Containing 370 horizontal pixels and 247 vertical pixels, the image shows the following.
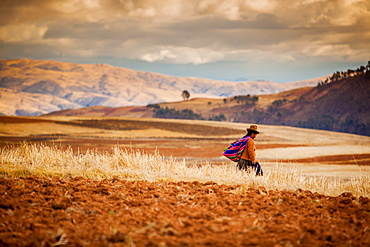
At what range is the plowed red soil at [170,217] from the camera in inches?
238

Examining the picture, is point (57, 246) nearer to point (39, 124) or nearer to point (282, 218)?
point (282, 218)

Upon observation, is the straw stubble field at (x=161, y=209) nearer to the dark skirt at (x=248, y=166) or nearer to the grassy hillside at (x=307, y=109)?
the dark skirt at (x=248, y=166)

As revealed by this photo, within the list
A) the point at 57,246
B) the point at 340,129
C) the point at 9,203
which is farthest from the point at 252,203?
the point at 340,129

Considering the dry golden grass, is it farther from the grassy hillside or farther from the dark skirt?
the grassy hillside

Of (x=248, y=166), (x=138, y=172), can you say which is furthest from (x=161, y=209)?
(x=248, y=166)

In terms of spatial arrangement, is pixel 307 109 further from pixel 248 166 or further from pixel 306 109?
pixel 248 166

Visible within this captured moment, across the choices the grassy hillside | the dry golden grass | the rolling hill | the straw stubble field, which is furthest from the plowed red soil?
the grassy hillside

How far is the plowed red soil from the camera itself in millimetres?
6035

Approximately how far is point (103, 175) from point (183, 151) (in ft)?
97.9

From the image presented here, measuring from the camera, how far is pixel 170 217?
7.18 metres

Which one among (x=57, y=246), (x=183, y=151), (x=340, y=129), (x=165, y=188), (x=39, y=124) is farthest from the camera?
(x=340, y=129)

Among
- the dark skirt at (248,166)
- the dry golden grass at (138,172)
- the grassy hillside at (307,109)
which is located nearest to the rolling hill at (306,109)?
the grassy hillside at (307,109)

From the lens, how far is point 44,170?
12.9 m

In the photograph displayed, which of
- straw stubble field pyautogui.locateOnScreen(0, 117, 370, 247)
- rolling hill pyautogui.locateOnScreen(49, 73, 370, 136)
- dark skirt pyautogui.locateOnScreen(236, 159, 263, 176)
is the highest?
rolling hill pyautogui.locateOnScreen(49, 73, 370, 136)
